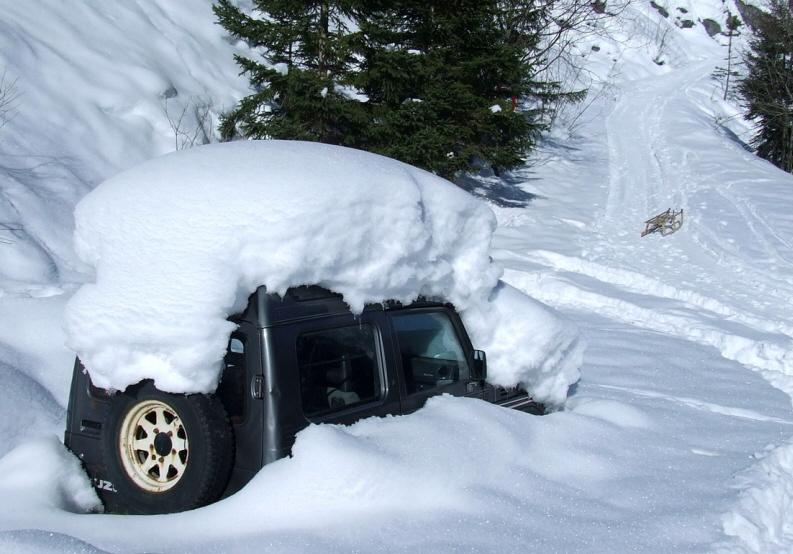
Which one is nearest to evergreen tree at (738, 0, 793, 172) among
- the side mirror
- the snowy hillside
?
the snowy hillside

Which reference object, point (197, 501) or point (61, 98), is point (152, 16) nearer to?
point (61, 98)

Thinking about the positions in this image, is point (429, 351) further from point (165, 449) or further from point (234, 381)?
point (165, 449)

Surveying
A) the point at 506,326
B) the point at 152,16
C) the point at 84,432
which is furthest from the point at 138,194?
the point at 152,16

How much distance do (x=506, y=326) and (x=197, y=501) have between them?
263cm

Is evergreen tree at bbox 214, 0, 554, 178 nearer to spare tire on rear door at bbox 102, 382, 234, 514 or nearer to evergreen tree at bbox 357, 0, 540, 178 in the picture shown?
evergreen tree at bbox 357, 0, 540, 178

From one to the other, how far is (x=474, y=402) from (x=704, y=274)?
1179 cm

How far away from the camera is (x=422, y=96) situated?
54.7ft

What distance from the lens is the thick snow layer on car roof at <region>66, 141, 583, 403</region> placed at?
3.20m

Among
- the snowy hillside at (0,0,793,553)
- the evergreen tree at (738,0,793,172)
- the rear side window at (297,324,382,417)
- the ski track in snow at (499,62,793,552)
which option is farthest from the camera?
the evergreen tree at (738,0,793,172)

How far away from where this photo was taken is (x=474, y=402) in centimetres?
422

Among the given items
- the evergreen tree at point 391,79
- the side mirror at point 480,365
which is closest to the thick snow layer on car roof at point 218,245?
the side mirror at point 480,365

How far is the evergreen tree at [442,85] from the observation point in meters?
15.3

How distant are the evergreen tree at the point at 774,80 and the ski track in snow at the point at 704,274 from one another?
25.3 feet

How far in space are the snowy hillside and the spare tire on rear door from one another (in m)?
→ 0.16
